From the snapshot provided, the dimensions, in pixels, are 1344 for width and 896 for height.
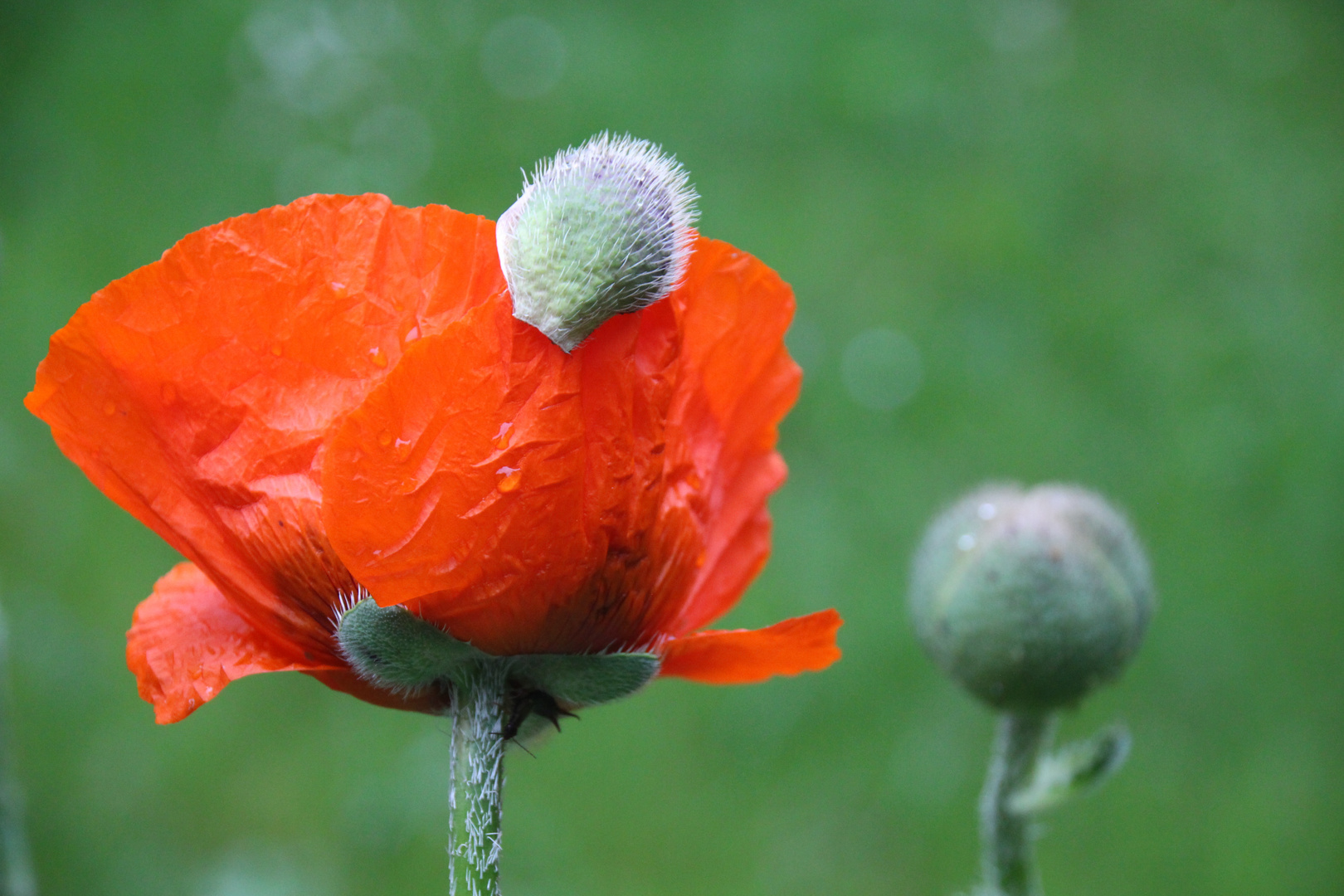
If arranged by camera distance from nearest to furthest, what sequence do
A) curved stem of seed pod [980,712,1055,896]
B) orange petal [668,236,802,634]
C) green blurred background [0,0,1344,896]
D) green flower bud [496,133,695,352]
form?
green flower bud [496,133,695,352] < orange petal [668,236,802,634] < curved stem of seed pod [980,712,1055,896] < green blurred background [0,0,1344,896]

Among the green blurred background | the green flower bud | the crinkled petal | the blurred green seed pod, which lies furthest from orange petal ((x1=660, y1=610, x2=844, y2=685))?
the green blurred background

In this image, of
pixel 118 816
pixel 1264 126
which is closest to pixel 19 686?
pixel 118 816

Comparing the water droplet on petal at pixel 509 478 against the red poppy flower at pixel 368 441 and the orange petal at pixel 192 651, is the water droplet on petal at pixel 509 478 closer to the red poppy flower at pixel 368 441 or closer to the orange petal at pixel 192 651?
the red poppy flower at pixel 368 441

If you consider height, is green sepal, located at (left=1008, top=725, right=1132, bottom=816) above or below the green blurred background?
below

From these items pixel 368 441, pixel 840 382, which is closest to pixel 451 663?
pixel 368 441

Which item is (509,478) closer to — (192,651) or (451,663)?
(451,663)

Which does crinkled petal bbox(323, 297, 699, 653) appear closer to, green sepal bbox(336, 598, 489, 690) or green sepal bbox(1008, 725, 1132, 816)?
green sepal bbox(336, 598, 489, 690)

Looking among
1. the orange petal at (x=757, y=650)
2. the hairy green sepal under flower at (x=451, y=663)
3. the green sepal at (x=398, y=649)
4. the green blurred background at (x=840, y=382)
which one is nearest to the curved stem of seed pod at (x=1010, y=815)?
the orange petal at (x=757, y=650)
